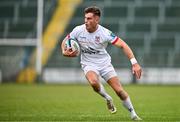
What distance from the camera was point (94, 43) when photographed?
1133 cm

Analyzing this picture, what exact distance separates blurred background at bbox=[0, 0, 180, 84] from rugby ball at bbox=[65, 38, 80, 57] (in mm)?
18681

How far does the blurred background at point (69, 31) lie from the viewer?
101ft

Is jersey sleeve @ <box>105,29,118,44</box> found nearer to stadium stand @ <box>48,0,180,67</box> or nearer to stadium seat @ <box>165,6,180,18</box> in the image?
stadium stand @ <box>48,0,180,67</box>

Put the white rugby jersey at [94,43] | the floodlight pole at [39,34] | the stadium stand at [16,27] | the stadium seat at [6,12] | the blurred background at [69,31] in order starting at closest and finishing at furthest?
the white rugby jersey at [94,43] < the floodlight pole at [39,34] < the blurred background at [69,31] < the stadium stand at [16,27] < the stadium seat at [6,12]

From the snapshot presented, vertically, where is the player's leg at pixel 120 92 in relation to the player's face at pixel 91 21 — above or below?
below

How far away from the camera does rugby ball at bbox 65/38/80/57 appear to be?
11344mm

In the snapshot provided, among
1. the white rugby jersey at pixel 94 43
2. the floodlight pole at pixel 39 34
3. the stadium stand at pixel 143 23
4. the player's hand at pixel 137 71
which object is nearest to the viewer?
the player's hand at pixel 137 71

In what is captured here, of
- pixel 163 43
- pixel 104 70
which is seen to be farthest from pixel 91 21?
pixel 163 43

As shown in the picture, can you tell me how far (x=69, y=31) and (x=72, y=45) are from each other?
22513 mm

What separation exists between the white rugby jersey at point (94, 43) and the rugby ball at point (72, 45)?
0.33 feet

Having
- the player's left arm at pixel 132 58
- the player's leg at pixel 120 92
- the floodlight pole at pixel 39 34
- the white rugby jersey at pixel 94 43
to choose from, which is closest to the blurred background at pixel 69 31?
the floodlight pole at pixel 39 34

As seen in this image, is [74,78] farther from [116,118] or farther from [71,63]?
[116,118]

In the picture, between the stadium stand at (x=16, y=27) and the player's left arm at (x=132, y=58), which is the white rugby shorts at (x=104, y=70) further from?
the stadium stand at (x=16, y=27)

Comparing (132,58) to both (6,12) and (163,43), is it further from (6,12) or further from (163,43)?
(6,12)
